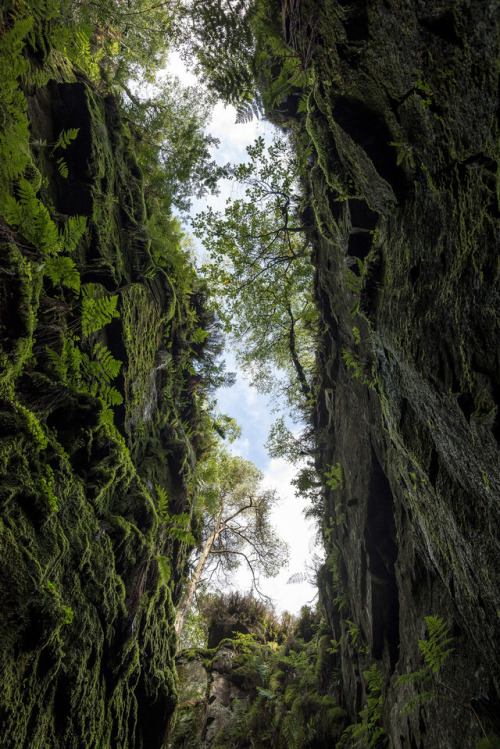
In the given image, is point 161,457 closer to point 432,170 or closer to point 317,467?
point 317,467

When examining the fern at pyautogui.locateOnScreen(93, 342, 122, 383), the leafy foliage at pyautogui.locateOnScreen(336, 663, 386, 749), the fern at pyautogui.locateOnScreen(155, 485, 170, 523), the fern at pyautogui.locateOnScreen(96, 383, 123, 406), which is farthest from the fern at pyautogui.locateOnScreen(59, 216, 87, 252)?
the leafy foliage at pyautogui.locateOnScreen(336, 663, 386, 749)

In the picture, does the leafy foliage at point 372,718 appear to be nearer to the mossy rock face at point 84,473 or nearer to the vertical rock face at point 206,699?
the mossy rock face at point 84,473

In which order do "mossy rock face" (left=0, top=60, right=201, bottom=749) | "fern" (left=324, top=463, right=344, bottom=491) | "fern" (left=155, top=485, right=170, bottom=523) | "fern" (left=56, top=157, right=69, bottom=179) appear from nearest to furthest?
"mossy rock face" (left=0, top=60, right=201, bottom=749)
"fern" (left=56, top=157, right=69, bottom=179)
"fern" (left=155, top=485, right=170, bottom=523)
"fern" (left=324, top=463, right=344, bottom=491)

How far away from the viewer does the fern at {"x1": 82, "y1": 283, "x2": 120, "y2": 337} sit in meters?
4.16

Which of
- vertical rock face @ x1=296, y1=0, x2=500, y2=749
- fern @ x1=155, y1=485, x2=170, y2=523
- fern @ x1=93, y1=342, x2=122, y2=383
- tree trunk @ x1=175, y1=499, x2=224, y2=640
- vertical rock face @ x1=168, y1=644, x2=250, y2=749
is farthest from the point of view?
tree trunk @ x1=175, y1=499, x2=224, y2=640

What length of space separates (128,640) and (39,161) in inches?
242

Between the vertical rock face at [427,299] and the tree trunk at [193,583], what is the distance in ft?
15.5

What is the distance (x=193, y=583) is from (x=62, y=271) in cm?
1064

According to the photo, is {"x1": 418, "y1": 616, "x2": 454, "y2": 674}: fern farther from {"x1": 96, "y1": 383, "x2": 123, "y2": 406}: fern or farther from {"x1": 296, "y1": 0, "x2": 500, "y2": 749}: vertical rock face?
{"x1": 96, "y1": 383, "x2": 123, "y2": 406}: fern

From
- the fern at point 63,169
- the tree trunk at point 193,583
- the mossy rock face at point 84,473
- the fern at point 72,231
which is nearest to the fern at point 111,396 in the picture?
the mossy rock face at point 84,473

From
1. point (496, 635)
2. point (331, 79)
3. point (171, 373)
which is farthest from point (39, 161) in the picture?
point (496, 635)

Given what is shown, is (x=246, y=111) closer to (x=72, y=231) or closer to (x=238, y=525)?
(x=72, y=231)

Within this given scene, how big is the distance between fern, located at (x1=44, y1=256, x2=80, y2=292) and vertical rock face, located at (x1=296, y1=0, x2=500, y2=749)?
3274 mm

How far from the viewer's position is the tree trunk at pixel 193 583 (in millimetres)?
8969
